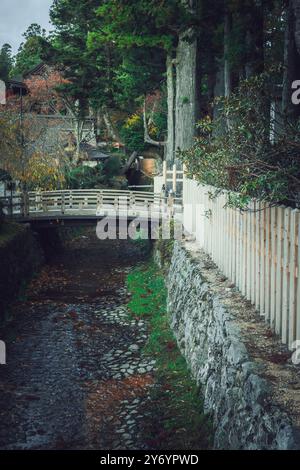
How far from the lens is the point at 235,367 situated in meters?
6.47

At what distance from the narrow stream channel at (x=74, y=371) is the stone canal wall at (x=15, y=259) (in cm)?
51

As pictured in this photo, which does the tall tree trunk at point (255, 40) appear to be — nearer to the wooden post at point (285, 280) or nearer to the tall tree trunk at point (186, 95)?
the tall tree trunk at point (186, 95)

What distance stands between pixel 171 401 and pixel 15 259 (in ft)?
35.9

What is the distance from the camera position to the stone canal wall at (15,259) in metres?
16.1

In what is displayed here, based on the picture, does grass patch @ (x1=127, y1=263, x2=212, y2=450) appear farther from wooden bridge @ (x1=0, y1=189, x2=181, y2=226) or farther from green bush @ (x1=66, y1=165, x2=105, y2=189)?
green bush @ (x1=66, y1=165, x2=105, y2=189)

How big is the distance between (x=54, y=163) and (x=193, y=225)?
44.9 feet

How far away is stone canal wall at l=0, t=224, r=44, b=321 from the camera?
52.9 feet

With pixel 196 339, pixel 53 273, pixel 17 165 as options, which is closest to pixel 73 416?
pixel 196 339

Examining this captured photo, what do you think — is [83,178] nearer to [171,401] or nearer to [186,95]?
[186,95]

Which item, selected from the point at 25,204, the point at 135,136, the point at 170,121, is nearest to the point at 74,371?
the point at 25,204

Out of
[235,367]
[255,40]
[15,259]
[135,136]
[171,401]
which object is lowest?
[171,401]

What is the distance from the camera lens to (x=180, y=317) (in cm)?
1170

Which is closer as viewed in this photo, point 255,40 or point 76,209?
point 255,40

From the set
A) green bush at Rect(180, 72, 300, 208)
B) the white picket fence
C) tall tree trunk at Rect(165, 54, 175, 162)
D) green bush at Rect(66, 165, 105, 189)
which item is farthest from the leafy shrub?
green bush at Rect(180, 72, 300, 208)
